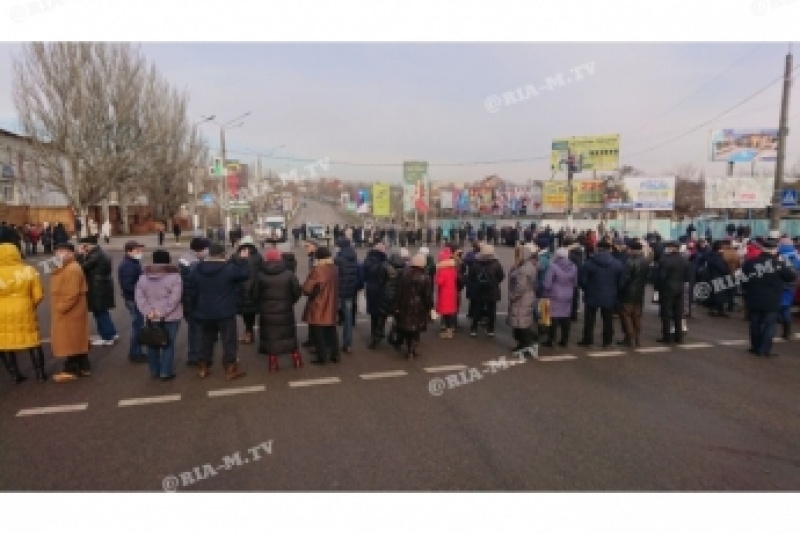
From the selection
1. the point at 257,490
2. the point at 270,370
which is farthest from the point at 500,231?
the point at 257,490

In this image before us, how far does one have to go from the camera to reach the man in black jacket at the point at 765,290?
22.3 feet

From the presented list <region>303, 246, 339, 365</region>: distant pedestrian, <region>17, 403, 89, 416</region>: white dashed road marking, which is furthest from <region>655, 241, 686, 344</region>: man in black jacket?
<region>17, 403, 89, 416</region>: white dashed road marking

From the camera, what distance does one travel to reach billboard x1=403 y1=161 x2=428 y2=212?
119ft

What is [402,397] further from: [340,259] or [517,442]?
[340,259]

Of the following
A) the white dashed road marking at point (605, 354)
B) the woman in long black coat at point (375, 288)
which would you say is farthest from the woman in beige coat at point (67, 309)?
the white dashed road marking at point (605, 354)

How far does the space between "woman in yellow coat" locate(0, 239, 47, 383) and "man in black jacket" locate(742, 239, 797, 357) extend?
10157 mm

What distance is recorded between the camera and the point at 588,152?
36.1 meters

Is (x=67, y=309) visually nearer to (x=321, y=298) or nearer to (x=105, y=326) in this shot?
(x=105, y=326)

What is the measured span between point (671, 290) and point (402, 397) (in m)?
5.19

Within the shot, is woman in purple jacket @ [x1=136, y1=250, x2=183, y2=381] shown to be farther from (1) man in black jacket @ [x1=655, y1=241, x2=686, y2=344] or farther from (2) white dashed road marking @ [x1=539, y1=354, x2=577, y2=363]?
(1) man in black jacket @ [x1=655, y1=241, x2=686, y2=344]

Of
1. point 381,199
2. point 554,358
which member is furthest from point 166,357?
point 381,199

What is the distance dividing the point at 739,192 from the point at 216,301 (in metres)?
34.5

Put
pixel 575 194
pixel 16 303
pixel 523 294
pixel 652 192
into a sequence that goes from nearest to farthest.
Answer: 1. pixel 16 303
2. pixel 523 294
3. pixel 652 192
4. pixel 575 194

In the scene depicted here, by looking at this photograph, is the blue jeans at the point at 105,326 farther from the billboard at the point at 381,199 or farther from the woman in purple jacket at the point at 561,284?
the billboard at the point at 381,199
